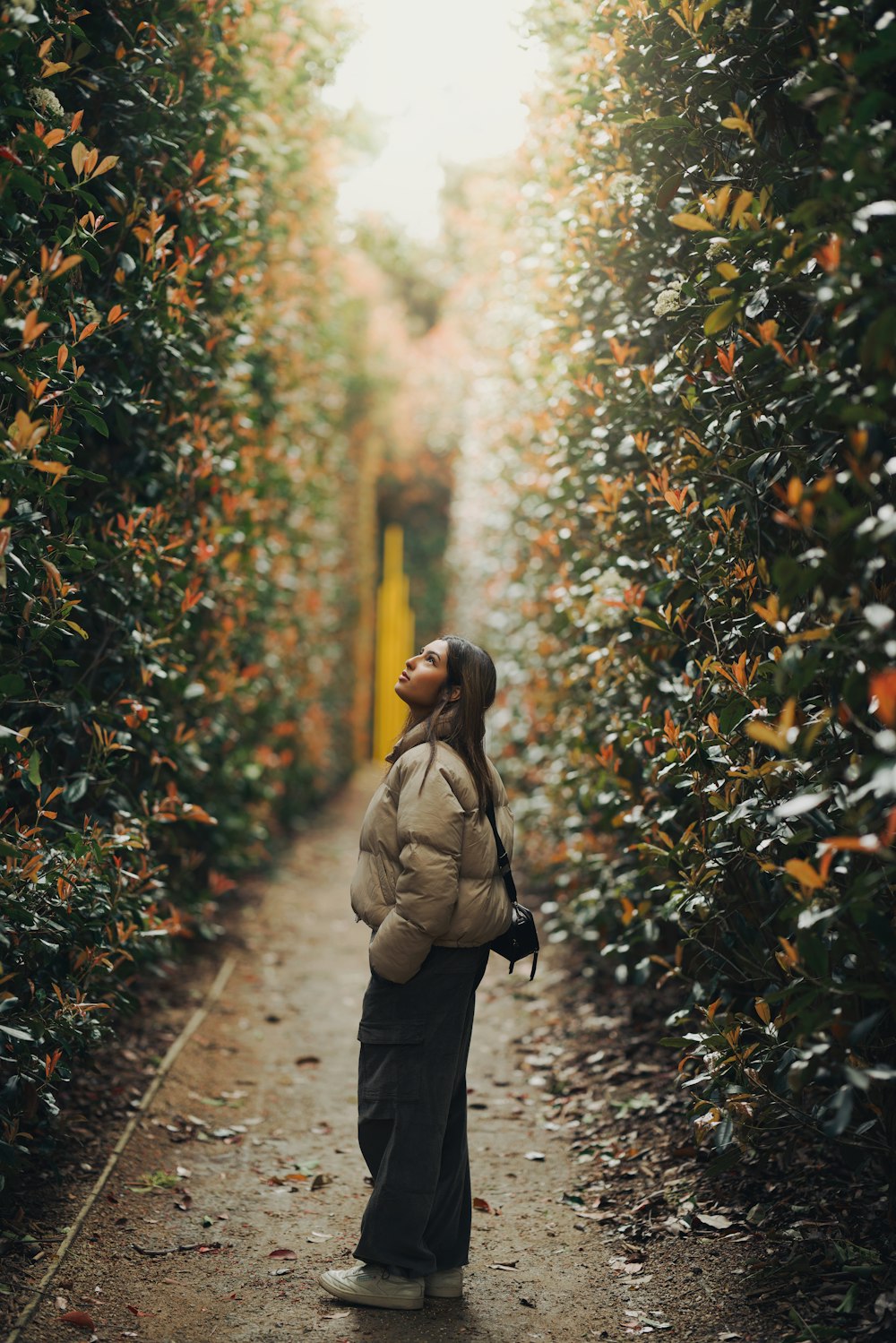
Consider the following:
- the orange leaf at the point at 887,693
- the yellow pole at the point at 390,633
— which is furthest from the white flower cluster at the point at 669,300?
the yellow pole at the point at 390,633

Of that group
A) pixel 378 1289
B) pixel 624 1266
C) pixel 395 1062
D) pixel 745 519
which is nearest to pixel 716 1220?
pixel 624 1266

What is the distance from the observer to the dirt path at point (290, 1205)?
3420mm

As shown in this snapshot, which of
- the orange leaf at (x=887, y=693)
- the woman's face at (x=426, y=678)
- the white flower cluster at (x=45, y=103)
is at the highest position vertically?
the white flower cluster at (x=45, y=103)

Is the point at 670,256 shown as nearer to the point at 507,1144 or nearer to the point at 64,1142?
the point at 507,1144

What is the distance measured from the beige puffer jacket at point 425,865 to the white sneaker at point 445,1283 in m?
0.96

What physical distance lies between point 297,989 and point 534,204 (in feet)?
15.6

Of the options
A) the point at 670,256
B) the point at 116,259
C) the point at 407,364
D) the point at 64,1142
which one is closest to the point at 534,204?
the point at 670,256

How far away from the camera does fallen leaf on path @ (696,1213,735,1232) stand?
3797mm

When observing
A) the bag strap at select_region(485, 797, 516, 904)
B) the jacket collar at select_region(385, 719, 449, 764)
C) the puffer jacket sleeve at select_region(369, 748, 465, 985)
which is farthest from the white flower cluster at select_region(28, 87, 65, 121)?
the bag strap at select_region(485, 797, 516, 904)

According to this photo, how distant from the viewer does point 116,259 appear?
13.9ft

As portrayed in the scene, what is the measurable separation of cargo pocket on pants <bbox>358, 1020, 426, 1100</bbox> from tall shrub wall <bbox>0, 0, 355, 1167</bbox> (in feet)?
3.14

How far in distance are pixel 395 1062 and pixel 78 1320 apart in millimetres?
1150

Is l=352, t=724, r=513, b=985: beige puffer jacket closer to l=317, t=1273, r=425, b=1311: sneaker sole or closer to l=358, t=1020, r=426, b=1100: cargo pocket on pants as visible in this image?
l=358, t=1020, r=426, b=1100: cargo pocket on pants

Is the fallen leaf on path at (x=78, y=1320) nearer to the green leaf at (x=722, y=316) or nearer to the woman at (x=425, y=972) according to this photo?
the woman at (x=425, y=972)
